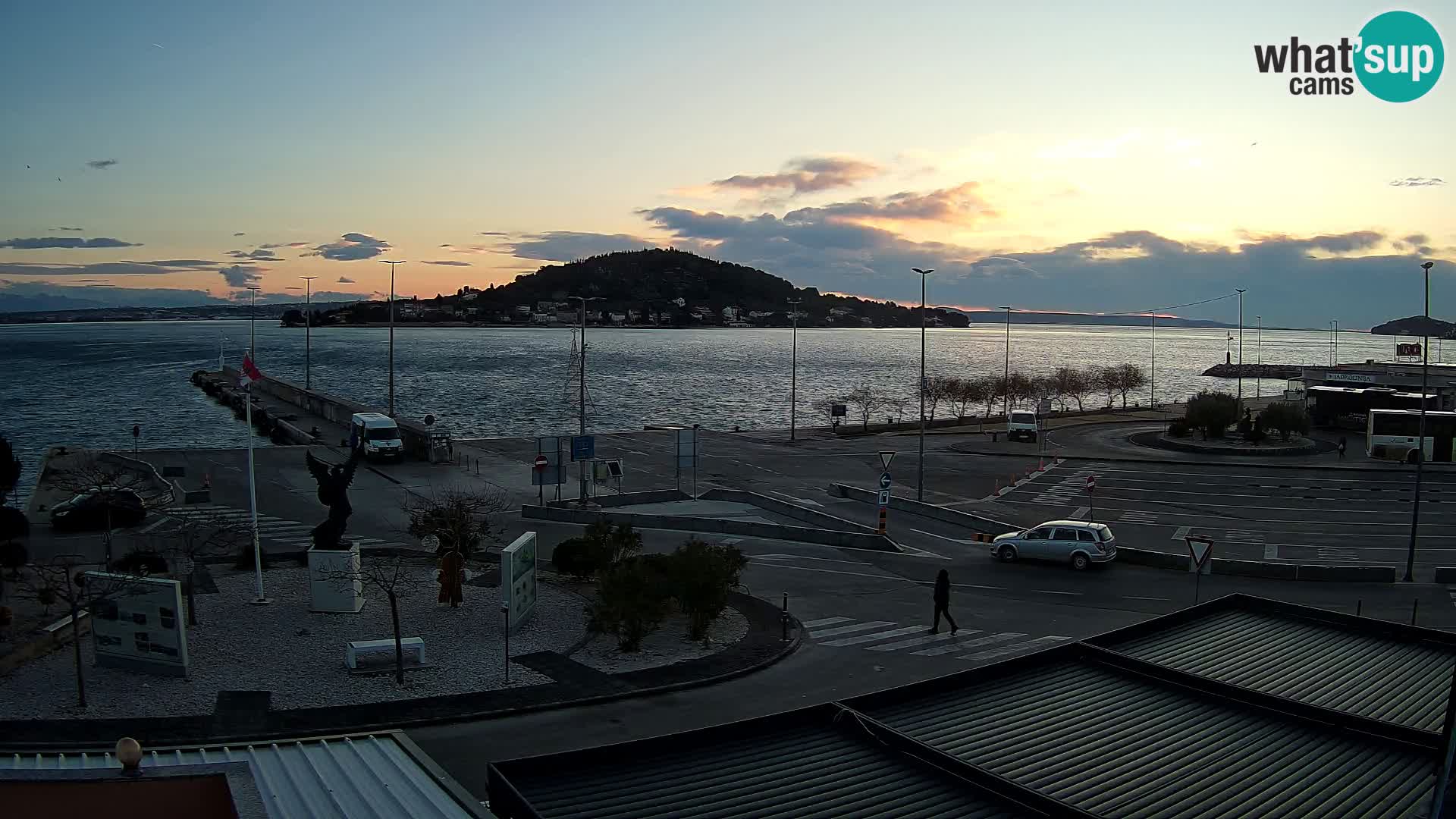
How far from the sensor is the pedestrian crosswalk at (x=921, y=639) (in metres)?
20.6

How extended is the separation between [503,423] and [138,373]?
98.7 meters

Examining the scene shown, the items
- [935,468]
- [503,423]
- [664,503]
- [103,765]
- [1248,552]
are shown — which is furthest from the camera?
[503,423]

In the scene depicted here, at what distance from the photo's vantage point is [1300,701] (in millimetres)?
12672

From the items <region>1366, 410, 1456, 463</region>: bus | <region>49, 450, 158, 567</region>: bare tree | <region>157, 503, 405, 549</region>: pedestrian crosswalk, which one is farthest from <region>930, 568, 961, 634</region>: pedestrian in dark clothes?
<region>1366, 410, 1456, 463</region>: bus

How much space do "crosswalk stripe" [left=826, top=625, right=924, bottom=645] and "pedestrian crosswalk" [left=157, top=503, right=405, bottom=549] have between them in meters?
15.9

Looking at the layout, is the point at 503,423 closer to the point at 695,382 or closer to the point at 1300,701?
the point at 695,382

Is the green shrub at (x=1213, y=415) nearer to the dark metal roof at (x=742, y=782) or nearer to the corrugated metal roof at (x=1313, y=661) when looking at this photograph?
the corrugated metal roof at (x=1313, y=661)

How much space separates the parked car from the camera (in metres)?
28.5

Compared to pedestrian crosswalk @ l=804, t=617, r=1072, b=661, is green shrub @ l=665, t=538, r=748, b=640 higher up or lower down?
higher up

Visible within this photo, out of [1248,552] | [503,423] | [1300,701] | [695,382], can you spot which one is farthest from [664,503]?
[695,382]

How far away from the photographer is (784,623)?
73.9 ft

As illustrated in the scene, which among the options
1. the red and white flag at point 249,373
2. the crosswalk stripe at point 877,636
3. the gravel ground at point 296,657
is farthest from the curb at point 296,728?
the red and white flag at point 249,373

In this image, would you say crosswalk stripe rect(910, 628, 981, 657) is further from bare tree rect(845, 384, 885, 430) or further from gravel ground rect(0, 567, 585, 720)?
bare tree rect(845, 384, 885, 430)

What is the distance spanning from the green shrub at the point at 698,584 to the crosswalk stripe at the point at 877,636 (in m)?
2.61
